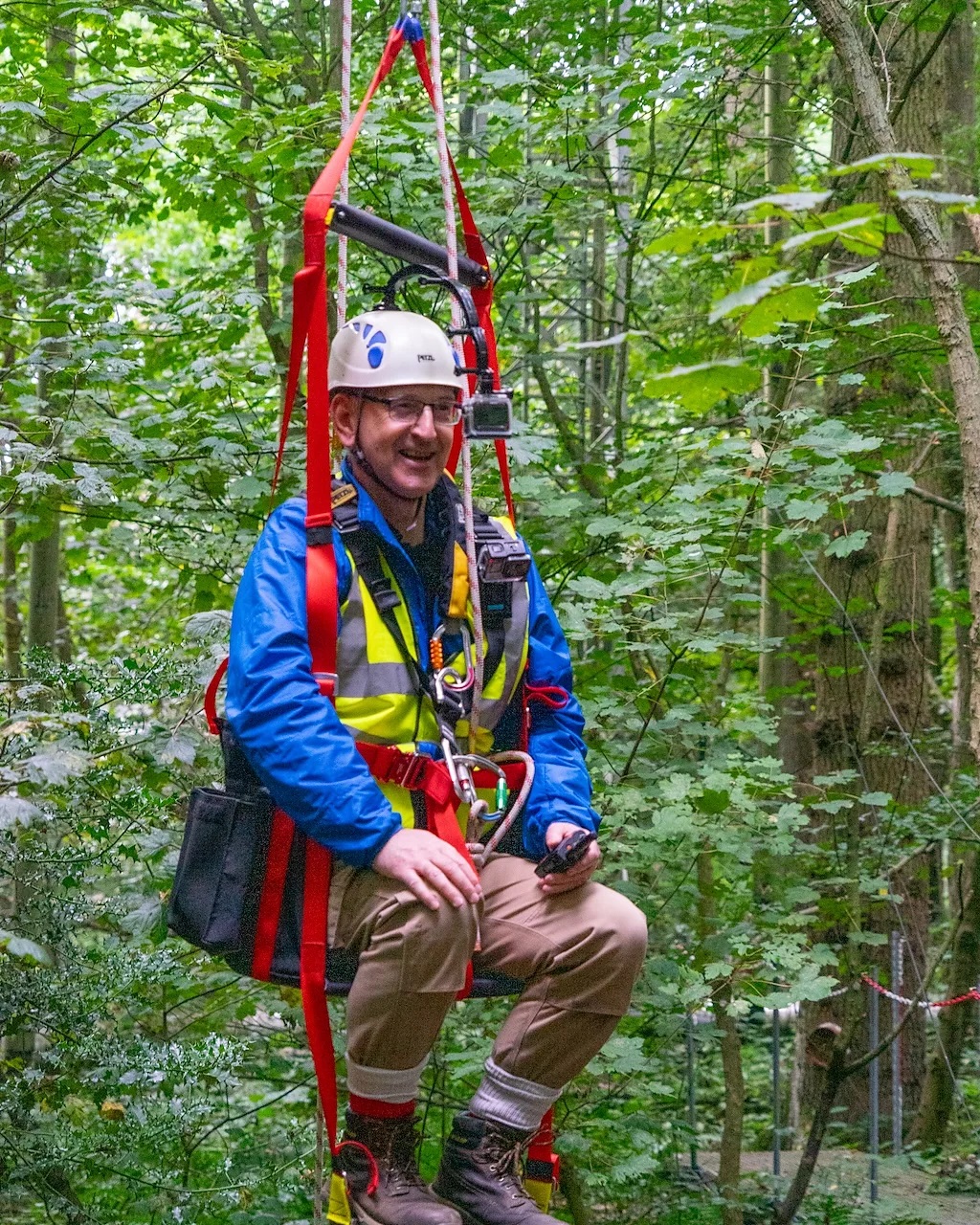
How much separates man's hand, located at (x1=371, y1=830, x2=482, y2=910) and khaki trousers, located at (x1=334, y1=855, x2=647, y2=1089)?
3 cm

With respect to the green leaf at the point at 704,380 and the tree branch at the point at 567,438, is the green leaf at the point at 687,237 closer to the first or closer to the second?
the green leaf at the point at 704,380

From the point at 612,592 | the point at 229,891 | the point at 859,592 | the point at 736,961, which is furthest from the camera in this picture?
the point at 859,592

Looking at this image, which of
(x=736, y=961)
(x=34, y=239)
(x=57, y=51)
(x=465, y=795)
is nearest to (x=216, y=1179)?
(x=736, y=961)

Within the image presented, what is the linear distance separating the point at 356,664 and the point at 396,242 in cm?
96

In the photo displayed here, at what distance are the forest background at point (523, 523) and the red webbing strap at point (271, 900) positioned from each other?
69 cm

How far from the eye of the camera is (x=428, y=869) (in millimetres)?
2359

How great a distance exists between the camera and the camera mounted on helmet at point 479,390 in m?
2.61

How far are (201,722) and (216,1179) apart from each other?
2.35 metres

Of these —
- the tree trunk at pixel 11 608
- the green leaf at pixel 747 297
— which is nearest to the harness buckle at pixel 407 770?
the green leaf at pixel 747 297

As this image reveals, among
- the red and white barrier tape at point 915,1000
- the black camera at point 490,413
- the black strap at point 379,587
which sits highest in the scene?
the black camera at point 490,413

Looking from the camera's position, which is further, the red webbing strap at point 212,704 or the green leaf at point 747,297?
the red webbing strap at point 212,704

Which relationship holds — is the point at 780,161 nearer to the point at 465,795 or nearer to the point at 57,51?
the point at 57,51

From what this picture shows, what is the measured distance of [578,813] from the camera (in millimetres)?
2762

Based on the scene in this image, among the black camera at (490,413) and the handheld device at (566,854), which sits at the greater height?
the black camera at (490,413)
